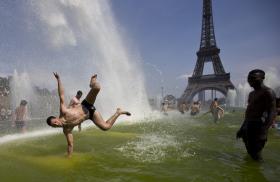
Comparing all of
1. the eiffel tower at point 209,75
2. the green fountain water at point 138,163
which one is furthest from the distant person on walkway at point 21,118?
the eiffel tower at point 209,75

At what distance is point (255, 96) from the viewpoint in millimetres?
6281

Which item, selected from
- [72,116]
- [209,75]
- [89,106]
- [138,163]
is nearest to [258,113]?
[138,163]

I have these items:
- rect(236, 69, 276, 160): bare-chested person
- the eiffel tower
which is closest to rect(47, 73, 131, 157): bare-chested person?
rect(236, 69, 276, 160): bare-chested person

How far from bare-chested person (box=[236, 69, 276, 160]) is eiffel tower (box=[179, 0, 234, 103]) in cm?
6263

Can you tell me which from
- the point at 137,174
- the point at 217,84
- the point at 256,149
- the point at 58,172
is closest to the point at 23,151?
the point at 58,172

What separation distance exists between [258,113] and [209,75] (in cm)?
6730

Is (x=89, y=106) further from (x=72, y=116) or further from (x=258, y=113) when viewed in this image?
(x=258, y=113)

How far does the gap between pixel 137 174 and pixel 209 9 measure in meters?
80.2

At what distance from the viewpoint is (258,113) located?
623cm

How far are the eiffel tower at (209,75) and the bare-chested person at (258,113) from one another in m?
62.6

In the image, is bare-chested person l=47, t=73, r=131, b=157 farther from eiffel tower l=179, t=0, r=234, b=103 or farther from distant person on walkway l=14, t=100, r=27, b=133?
eiffel tower l=179, t=0, r=234, b=103

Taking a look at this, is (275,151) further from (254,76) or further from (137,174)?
(137,174)

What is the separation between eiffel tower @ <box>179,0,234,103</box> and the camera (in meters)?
69.5

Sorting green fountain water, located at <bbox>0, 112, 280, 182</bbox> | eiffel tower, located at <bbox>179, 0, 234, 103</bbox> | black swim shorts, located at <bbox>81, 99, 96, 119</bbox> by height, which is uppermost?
eiffel tower, located at <bbox>179, 0, 234, 103</bbox>
